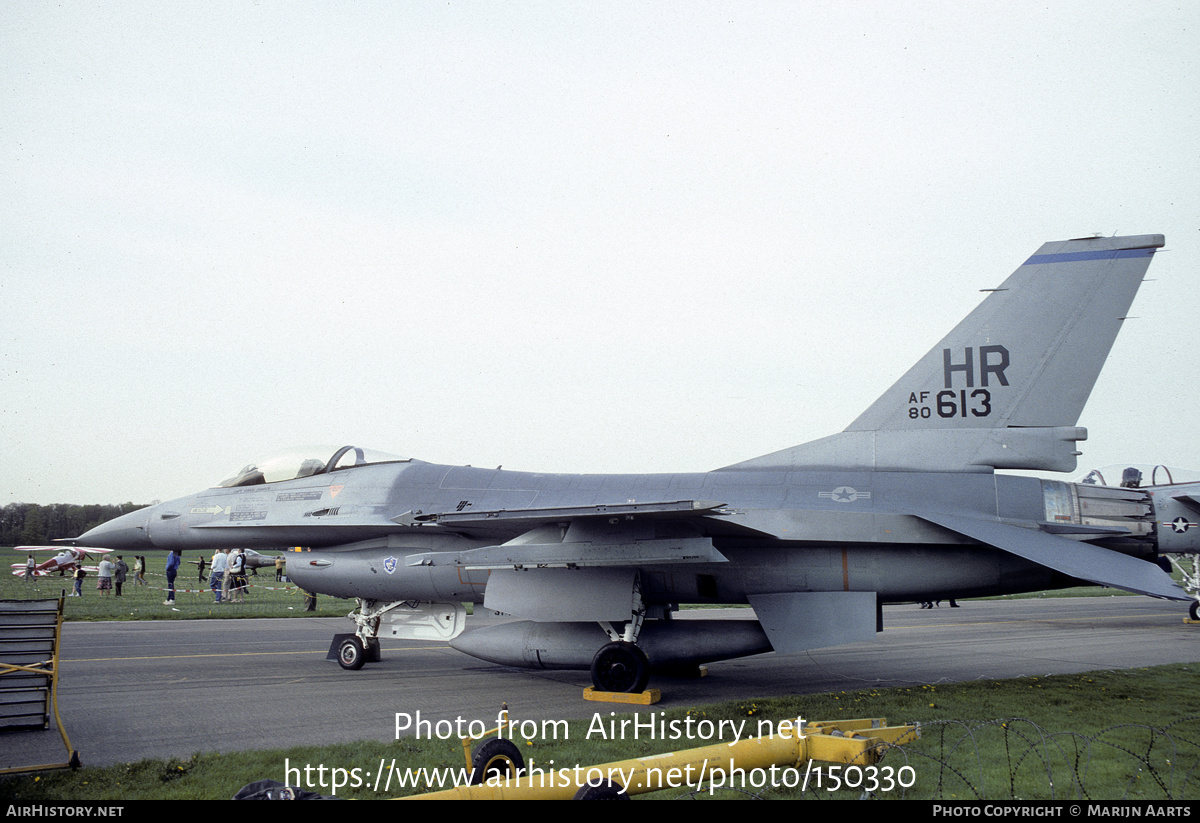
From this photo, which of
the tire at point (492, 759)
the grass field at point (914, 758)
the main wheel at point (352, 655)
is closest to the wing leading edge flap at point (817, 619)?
the grass field at point (914, 758)

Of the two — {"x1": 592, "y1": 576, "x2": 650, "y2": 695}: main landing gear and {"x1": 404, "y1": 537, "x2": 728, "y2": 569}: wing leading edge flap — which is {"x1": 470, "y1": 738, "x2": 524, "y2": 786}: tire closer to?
{"x1": 404, "y1": 537, "x2": 728, "y2": 569}: wing leading edge flap

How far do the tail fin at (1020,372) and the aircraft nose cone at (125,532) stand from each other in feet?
34.8

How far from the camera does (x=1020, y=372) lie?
30.2 feet

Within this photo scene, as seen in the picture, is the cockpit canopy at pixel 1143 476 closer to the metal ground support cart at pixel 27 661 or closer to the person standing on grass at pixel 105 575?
the metal ground support cart at pixel 27 661

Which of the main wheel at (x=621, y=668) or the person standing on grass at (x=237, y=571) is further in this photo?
the person standing on grass at (x=237, y=571)

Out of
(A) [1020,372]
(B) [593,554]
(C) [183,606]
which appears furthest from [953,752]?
(C) [183,606]

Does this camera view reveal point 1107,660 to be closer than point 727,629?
No

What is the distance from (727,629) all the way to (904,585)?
2.21 meters

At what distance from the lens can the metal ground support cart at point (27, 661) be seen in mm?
6332

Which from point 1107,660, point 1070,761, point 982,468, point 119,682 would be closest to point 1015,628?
point 1107,660

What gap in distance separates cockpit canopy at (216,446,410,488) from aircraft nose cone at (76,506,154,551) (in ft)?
4.29

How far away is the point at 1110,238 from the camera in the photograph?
915 cm
